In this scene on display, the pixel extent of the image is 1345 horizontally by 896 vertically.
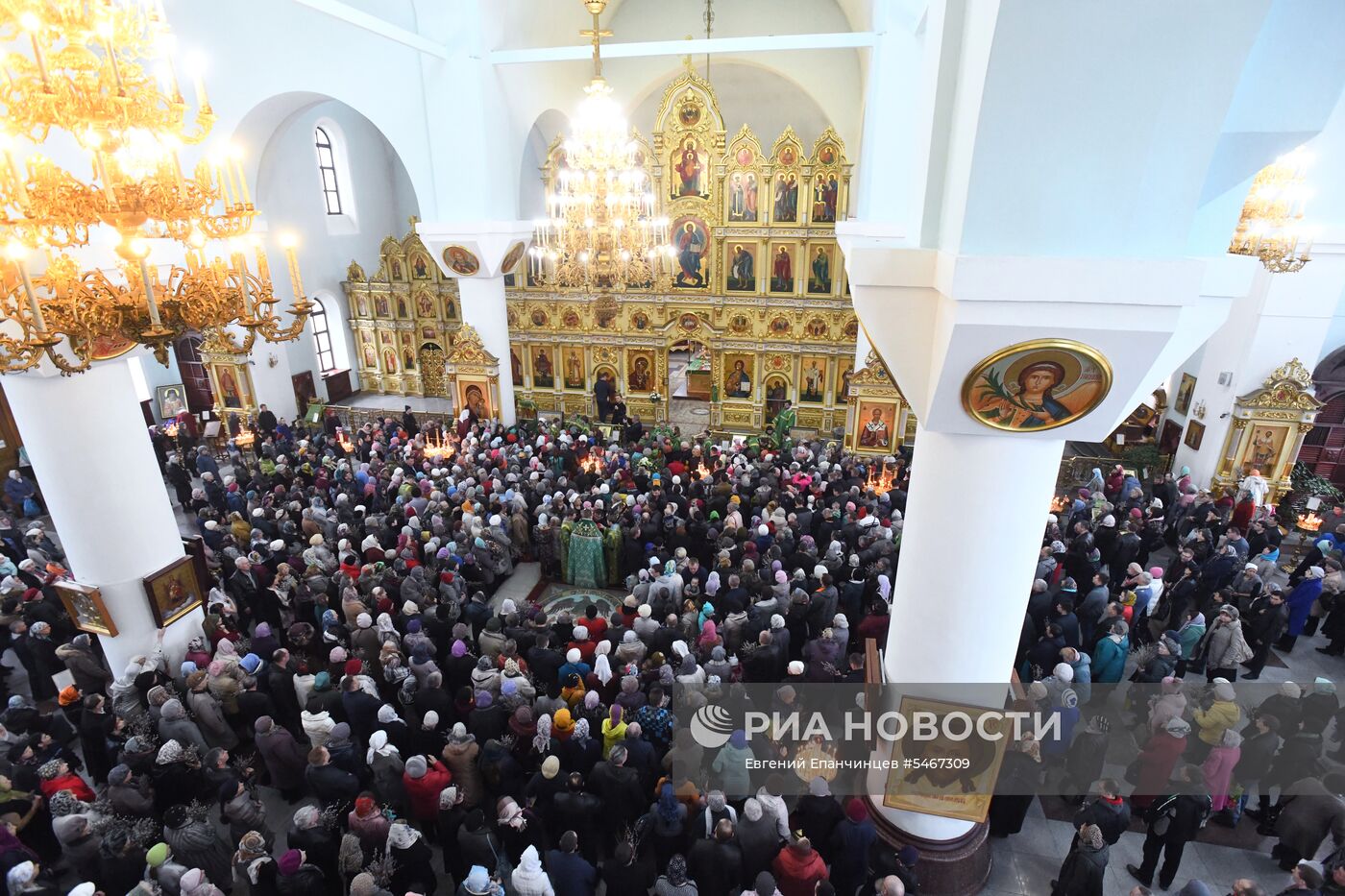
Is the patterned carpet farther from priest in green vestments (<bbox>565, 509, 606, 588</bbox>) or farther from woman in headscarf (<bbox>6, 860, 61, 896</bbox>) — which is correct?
woman in headscarf (<bbox>6, 860, 61, 896</bbox>)

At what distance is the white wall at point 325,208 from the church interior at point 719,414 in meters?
0.16

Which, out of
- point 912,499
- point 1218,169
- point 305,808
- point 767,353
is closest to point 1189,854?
point 912,499

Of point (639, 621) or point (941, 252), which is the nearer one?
point (941, 252)

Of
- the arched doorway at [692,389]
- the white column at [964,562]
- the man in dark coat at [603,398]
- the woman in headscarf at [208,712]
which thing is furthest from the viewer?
the arched doorway at [692,389]

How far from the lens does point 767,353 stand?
1555cm

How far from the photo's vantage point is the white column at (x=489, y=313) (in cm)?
1395

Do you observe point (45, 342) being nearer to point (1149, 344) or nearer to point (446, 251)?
point (1149, 344)

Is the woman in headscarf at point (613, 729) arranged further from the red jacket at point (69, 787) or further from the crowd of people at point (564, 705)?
the red jacket at point (69, 787)

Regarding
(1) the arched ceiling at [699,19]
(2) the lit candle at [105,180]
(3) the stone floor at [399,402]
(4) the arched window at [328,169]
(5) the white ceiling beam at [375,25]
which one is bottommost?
(3) the stone floor at [399,402]

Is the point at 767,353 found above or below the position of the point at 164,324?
below

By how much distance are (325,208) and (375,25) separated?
8.24 meters

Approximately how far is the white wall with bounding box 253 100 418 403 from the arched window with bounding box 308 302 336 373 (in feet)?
0.58

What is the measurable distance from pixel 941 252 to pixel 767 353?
12.1 metres

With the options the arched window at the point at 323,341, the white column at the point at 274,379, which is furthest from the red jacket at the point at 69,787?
the arched window at the point at 323,341
